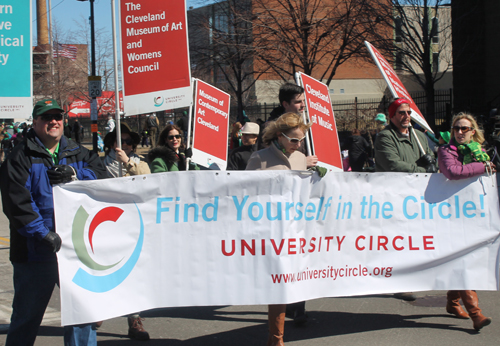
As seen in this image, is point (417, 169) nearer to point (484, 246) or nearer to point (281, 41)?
point (484, 246)

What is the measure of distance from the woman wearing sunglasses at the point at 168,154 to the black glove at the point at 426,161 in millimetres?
2560

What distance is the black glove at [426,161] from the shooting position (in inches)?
212

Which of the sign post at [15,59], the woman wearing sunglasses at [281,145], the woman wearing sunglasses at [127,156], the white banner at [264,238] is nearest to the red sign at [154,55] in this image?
the woman wearing sunglasses at [127,156]

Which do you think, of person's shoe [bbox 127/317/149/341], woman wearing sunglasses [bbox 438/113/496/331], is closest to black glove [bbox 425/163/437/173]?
woman wearing sunglasses [bbox 438/113/496/331]

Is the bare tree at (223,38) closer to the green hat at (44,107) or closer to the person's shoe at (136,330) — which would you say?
the person's shoe at (136,330)

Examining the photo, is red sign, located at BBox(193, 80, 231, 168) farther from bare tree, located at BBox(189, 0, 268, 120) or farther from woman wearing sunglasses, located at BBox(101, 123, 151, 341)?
bare tree, located at BBox(189, 0, 268, 120)

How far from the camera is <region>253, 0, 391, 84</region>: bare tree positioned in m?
19.2

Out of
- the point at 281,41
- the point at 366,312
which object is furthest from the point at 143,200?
the point at 281,41

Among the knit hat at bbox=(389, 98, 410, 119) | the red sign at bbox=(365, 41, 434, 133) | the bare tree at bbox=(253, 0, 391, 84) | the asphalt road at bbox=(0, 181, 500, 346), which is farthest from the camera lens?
the bare tree at bbox=(253, 0, 391, 84)

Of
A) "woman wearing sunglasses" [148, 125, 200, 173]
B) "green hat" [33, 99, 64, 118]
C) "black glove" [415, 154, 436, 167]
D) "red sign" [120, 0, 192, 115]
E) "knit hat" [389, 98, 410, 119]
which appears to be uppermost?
"red sign" [120, 0, 192, 115]

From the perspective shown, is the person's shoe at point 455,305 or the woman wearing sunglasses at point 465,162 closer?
the woman wearing sunglasses at point 465,162

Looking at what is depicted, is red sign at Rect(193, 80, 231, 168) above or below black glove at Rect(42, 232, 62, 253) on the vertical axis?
above

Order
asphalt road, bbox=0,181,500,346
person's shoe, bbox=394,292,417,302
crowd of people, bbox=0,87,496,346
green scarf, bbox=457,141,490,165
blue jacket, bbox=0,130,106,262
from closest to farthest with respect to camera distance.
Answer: blue jacket, bbox=0,130,106,262 → crowd of people, bbox=0,87,496,346 → asphalt road, bbox=0,181,500,346 → green scarf, bbox=457,141,490,165 → person's shoe, bbox=394,292,417,302

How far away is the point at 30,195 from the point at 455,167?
3.54 metres
